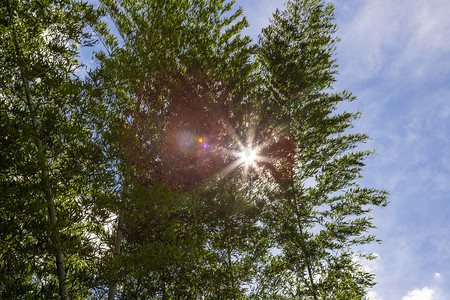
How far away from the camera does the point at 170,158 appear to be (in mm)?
6426

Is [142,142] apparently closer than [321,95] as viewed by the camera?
Yes

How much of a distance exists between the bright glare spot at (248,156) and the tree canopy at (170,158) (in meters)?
0.03

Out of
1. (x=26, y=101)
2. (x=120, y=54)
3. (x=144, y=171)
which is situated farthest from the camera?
(x=120, y=54)

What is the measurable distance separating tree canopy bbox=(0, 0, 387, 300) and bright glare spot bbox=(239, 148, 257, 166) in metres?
0.03

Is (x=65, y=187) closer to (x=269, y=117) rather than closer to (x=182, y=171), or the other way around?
(x=182, y=171)

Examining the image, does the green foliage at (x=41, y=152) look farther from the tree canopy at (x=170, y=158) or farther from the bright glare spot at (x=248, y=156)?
the bright glare spot at (x=248, y=156)

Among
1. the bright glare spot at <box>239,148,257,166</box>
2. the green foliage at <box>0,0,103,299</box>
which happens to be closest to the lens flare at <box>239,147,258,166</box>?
the bright glare spot at <box>239,148,257,166</box>

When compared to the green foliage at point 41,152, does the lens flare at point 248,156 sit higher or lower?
higher

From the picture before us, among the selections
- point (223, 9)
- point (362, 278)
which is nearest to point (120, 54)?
point (223, 9)

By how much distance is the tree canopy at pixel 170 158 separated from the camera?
4.30 m

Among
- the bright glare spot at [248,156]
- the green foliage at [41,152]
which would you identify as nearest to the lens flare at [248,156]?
the bright glare spot at [248,156]

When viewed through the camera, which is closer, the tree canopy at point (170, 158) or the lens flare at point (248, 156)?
the tree canopy at point (170, 158)

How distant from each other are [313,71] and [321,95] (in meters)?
0.80

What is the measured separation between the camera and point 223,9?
799cm
